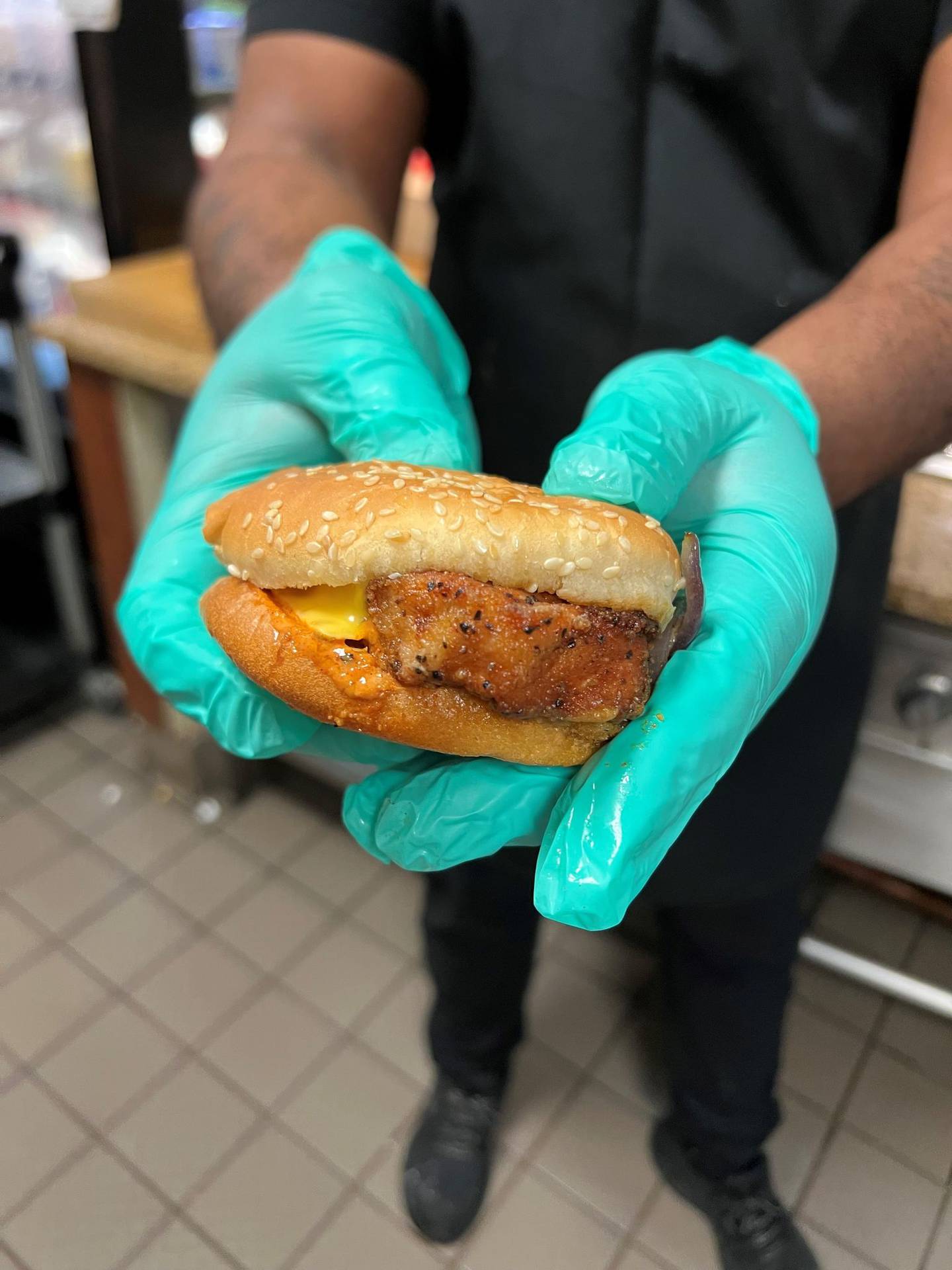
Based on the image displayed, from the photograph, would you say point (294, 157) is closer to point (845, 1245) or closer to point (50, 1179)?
point (50, 1179)

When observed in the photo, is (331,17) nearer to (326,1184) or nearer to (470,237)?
(470,237)

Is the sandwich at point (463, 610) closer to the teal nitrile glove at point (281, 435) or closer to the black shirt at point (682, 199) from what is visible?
the teal nitrile glove at point (281, 435)

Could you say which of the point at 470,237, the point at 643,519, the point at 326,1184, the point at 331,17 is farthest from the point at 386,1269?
the point at 331,17

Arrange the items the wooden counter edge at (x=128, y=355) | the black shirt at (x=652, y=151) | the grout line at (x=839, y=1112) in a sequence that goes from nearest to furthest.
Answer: the black shirt at (x=652, y=151) → the grout line at (x=839, y=1112) → the wooden counter edge at (x=128, y=355)

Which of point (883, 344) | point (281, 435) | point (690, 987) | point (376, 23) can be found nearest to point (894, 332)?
point (883, 344)

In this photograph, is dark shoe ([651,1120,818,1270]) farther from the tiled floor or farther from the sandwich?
the sandwich

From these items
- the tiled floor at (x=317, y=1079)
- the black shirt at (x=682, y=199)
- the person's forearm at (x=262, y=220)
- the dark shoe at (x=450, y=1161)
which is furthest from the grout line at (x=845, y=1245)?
the person's forearm at (x=262, y=220)
